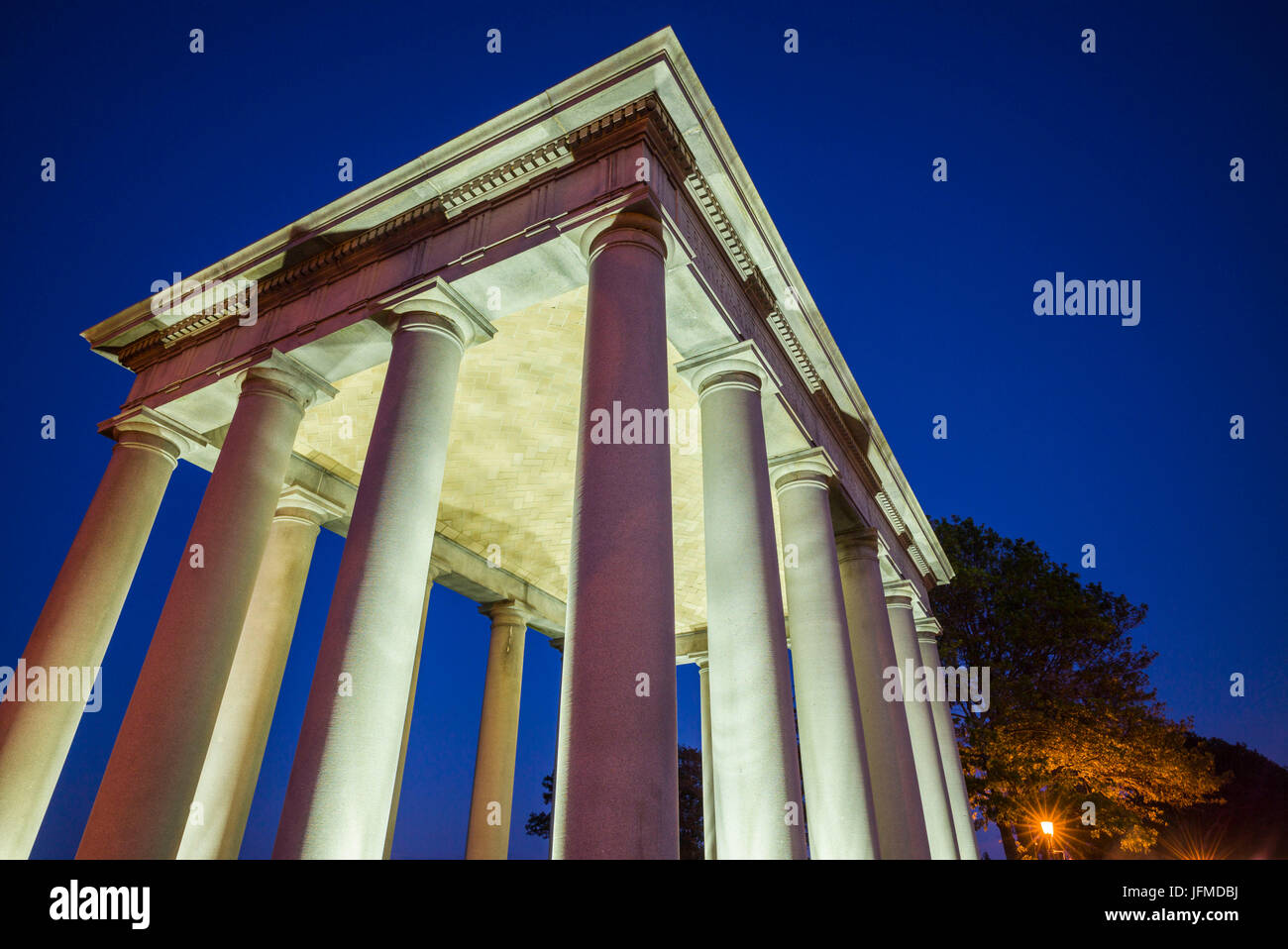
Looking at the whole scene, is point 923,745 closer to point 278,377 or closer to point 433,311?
point 433,311

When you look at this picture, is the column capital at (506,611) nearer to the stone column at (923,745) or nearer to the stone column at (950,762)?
the stone column at (923,745)

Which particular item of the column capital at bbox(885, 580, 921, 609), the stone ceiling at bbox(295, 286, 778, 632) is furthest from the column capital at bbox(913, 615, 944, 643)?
the stone ceiling at bbox(295, 286, 778, 632)

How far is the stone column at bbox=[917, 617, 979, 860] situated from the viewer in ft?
179

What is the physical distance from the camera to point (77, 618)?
3114cm

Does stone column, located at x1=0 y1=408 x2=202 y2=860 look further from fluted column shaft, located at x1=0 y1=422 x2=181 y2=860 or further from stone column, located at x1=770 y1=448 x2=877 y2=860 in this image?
stone column, located at x1=770 y1=448 x2=877 y2=860

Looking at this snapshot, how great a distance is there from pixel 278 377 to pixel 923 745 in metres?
48.0

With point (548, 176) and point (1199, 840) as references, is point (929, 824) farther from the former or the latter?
point (1199, 840)

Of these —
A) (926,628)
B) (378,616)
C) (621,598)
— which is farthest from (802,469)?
(926,628)

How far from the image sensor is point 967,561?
90062 mm

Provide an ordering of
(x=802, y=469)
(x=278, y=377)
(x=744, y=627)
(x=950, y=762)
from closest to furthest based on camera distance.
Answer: (x=744, y=627), (x=278, y=377), (x=802, y=469), (x=950, y=762)

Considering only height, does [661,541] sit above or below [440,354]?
below

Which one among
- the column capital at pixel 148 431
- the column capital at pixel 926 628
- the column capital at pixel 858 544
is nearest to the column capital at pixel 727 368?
the column capital at pixel 858 544
